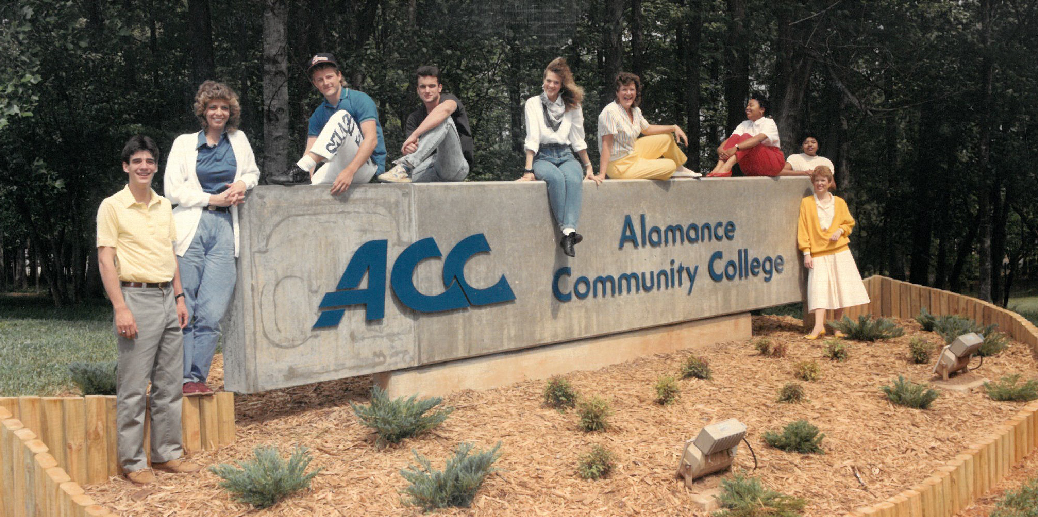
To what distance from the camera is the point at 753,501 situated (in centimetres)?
509

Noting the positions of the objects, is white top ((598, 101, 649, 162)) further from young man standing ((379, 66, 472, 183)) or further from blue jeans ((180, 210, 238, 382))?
blue jeans ((180, 210, 238, 382))

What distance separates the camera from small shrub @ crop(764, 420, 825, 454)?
20.2 ft

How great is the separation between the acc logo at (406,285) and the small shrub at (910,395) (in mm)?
3009

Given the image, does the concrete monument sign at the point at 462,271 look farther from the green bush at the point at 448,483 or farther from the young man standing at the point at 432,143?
the green bush at the point at 448,483

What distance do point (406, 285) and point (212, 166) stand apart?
5.36 ft

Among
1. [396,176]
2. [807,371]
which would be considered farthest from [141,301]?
[807,371]

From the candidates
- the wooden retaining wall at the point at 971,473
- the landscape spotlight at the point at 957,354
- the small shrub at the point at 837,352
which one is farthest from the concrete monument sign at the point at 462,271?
the wooden retaining wall at the point at 971,473

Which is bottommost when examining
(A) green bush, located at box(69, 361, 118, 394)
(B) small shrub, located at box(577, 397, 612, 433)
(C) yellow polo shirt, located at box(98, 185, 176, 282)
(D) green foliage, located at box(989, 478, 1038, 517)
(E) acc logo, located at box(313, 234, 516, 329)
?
(D) green foliage, located at box(989, 478, 1038, 517)

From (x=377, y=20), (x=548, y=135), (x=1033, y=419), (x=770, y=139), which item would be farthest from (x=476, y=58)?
(x=1033, y=419)

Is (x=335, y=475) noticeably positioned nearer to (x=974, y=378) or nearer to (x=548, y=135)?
(x=548, y=135)

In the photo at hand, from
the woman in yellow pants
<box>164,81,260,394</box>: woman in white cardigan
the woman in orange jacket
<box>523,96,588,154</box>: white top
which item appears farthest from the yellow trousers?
<box>164,81,260,394</box>: woman in white cardigan

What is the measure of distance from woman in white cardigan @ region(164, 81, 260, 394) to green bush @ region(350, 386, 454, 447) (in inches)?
42.1

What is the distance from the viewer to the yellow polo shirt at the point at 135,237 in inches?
206

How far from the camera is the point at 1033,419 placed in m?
6.95
